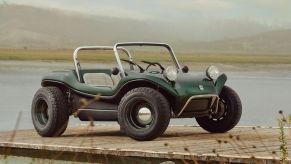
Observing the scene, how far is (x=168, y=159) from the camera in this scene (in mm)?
10688

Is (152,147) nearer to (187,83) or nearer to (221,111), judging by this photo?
(187,83)

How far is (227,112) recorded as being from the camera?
13461 millimetres

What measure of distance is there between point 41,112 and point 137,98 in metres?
2.28

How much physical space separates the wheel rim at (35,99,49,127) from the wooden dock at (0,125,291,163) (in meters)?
0.28

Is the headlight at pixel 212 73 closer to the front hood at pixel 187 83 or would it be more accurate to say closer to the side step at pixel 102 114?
the front hood at pixel 187 83

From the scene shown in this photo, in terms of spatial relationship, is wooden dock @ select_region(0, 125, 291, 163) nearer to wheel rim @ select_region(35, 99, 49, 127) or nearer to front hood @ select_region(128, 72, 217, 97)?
wheel rim @ select_region(35, 99, 49, 127)

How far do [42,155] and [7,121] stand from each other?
20868mm

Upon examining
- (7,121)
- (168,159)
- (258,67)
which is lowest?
(168,159)

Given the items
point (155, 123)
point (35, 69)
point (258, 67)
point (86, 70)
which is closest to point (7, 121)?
point (86, 70)

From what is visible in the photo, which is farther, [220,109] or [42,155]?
[220,109]

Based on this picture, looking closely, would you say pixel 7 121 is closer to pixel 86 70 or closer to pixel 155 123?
pixel 86 70

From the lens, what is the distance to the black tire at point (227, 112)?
1335 centimetres

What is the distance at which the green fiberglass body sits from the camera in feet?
39.9

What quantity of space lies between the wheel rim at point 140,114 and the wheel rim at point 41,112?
1.96 m
